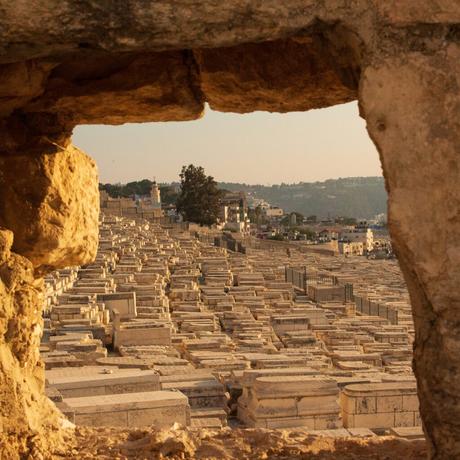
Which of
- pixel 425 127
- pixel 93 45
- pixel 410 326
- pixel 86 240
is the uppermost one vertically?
pixel 93 45

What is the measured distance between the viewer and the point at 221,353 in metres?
10.2

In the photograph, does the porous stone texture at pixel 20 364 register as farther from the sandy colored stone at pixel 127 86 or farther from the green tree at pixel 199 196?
the green tree at pixel 199 196

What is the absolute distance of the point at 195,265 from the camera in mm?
25984

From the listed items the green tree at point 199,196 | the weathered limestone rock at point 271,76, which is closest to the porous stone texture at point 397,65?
the weathered limestone rock at point 271,76

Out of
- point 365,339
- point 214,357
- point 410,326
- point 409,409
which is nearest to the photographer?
point 409,409

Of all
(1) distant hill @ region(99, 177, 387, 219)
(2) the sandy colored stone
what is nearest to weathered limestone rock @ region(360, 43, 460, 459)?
(2) the sandy colored stone

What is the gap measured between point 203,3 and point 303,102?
3.71 feet

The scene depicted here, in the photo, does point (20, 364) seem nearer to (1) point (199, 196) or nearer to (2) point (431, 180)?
(2) point (431, 180)

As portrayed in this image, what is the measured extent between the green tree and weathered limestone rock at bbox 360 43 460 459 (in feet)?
167

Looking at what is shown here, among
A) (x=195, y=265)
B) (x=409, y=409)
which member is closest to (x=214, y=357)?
(x=409, y=409)

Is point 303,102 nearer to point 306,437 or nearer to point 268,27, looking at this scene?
point 268,27

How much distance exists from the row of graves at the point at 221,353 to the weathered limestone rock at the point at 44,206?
2116 mm

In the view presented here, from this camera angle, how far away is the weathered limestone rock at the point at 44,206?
3645mm

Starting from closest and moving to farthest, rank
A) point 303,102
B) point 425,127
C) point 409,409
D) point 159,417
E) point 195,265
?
point 425,127, point 303,102, point 159,417, point 409,409, point 195,265
